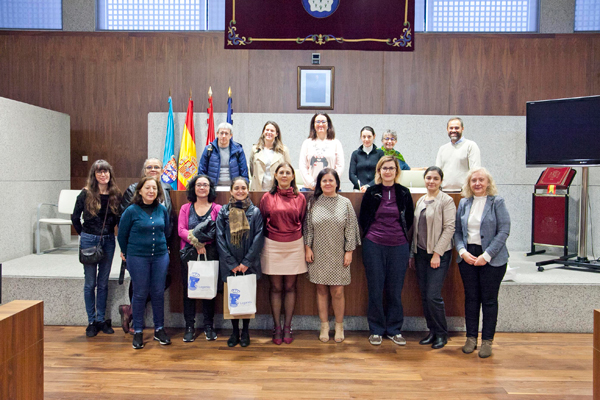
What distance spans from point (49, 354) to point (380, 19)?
4166 millimetres

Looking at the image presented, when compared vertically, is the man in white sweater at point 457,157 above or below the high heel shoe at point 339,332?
above

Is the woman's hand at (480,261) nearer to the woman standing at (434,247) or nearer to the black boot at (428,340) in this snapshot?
the woman standing at (434,247)

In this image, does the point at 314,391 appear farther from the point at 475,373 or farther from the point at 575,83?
the point at 575,83

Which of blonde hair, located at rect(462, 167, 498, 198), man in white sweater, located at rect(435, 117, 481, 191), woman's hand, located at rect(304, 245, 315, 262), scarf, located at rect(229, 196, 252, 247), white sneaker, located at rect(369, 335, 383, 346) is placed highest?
man in white sweater, located at rect(435, 117, 481, 191)

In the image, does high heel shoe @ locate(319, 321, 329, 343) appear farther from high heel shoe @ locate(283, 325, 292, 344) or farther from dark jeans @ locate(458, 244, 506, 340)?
dark jeans @ locate(458, 244, 506, 340)

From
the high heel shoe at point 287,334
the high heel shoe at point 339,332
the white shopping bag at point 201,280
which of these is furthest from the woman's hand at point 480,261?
the white shopping bag at point 201,280

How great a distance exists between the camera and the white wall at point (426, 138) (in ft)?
22.1

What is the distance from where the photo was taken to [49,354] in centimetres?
364

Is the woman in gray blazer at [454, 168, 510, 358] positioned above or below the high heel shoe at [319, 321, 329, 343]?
above

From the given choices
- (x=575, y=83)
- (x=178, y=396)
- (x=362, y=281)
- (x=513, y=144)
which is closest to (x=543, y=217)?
(x=513, y=144)

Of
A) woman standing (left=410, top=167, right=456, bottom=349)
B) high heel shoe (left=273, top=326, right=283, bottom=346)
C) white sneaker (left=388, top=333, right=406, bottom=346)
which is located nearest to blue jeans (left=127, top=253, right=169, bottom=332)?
high heel shoe (left=273, top=326, right=283, bottom=346)

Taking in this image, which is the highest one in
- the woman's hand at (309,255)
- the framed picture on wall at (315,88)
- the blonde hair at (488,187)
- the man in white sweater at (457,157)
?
the framed picture on wall at (315,88)

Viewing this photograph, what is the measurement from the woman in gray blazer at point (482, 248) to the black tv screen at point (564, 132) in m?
2.02

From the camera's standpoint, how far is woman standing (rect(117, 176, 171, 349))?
3.74m
